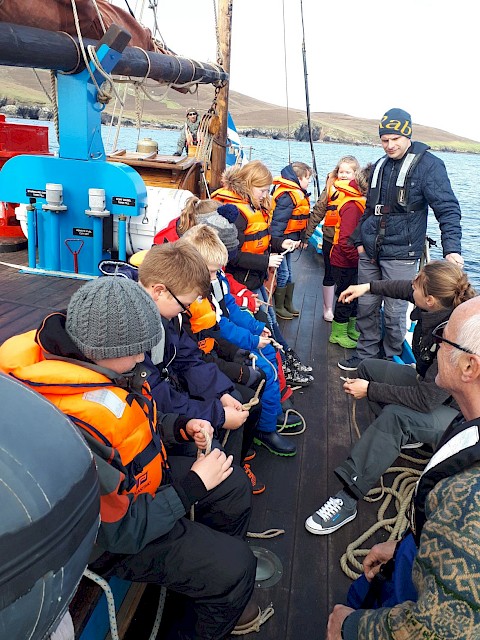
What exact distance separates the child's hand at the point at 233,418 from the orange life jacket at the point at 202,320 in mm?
452

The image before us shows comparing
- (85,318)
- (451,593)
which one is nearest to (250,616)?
(451,593)

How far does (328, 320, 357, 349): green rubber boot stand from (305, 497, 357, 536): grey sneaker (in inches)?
84.3

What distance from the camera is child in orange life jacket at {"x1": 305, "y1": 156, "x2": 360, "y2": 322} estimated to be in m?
4.49

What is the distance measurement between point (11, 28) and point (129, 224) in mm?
1759

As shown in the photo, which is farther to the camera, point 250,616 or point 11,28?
point 11,28

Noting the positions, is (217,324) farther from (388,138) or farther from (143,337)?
(388,138)

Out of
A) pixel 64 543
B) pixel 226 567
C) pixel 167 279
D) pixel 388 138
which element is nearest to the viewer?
pixel 64 543

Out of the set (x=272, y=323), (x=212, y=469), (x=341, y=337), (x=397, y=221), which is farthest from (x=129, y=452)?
(x=341, y=337)

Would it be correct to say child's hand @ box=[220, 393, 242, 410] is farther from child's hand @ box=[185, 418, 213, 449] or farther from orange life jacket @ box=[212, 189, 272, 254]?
orange life jacket @ box=[212, 189, 272, 254]

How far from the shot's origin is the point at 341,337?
14.7ft

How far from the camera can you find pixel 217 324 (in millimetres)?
2867

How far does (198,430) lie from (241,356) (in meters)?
1.01

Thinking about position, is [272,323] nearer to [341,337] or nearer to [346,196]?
[341,337]

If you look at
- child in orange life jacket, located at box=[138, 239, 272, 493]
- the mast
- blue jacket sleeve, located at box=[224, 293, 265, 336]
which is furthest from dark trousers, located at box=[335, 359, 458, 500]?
the mast
